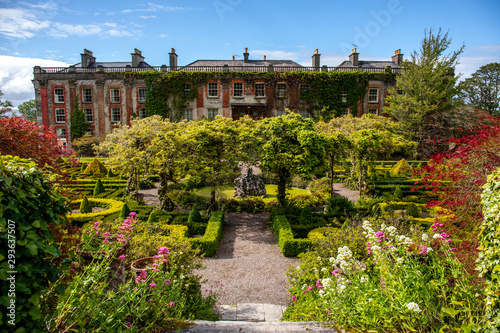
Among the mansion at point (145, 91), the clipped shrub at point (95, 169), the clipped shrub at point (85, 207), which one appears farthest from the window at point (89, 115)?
the clipped shrub at point (85, 207)

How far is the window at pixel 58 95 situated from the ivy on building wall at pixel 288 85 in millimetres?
7437

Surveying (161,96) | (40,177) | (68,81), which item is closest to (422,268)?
(40,177)

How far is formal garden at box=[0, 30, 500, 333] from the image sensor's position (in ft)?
8.93

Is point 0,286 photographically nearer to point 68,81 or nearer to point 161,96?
point 161,96

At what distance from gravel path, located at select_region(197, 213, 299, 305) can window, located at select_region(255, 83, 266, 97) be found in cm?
2212

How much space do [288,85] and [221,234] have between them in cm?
2445

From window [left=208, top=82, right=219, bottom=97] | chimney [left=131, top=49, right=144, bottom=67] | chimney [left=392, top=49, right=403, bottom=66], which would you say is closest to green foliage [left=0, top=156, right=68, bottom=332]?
window [left=208, top=82, right=219, bottom=97]

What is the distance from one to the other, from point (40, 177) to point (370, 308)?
367cm

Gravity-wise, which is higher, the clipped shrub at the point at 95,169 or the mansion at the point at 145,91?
the mansion at the point at 145,91

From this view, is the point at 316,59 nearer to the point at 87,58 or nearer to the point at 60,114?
the point at 87,58

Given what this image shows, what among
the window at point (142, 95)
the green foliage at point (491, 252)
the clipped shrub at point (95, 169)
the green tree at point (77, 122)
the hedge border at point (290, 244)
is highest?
the window at point (142, 95)

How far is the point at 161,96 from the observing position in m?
31.7

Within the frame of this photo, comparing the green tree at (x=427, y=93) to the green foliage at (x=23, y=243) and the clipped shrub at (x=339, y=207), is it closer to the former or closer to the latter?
the clipped shrub at (x=339, y=207)

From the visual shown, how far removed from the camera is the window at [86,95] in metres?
32.2
